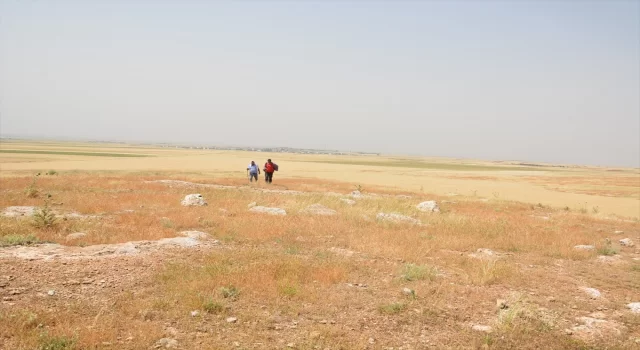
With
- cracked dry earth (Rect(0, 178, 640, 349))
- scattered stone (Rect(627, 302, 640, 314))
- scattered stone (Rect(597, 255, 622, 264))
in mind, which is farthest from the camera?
scattered stone (Rect(597, 255, 622, 264))

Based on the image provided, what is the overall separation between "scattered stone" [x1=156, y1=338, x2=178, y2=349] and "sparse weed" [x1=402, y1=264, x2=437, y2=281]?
6284 millimetres

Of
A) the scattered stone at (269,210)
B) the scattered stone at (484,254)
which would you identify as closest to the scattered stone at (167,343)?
the scattered stone at (484,254)

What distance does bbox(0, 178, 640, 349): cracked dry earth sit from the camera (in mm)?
6801

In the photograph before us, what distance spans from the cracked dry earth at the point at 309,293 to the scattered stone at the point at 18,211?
374cm

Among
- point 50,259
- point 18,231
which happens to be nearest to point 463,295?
point 50,259

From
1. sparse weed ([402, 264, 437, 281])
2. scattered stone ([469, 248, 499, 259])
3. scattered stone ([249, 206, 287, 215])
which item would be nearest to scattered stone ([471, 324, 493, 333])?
sparse weed ([402, 264, 437, 281])

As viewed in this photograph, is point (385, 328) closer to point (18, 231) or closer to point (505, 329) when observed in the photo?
point (505, 329)

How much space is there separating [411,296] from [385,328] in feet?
6.52

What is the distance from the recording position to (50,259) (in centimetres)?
1002

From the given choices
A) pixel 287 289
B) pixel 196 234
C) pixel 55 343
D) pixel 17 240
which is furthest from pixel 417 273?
pixel 17 240

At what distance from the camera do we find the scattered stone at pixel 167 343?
6.20 meters

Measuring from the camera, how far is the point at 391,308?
27.0 ft

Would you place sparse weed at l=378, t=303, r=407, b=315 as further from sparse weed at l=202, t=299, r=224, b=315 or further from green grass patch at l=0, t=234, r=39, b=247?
green grass patch at l=0, t=234, r=39, b=247

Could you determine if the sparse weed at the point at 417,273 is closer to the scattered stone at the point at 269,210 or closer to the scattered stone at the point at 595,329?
the scattered stone at the point at 595,329
